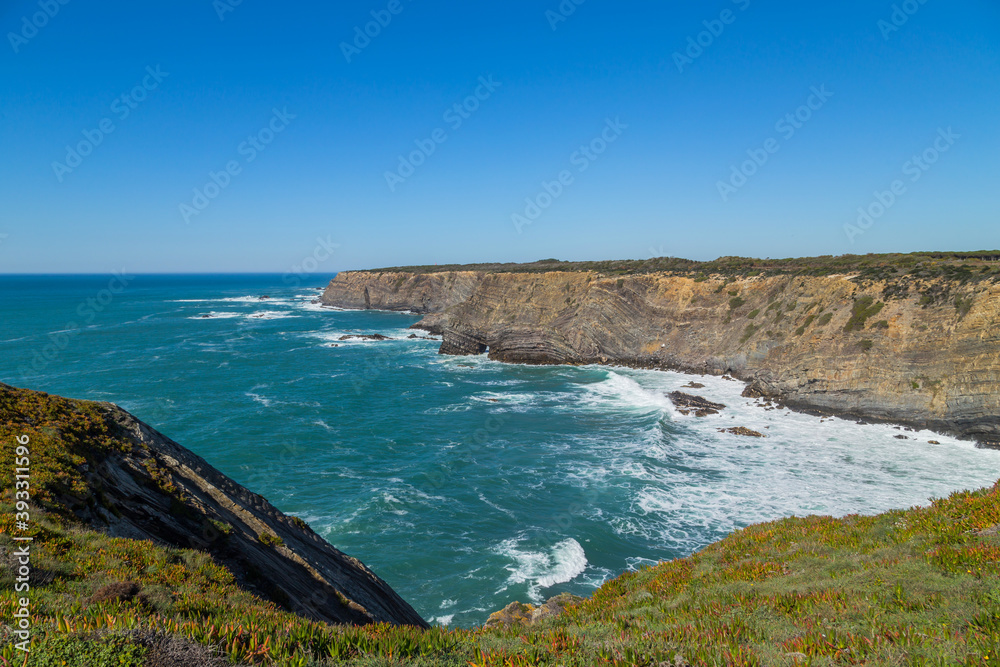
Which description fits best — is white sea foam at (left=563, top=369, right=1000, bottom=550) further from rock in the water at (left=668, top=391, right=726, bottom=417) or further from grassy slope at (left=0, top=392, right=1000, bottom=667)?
grassy slope at (left=0, top=392, right=1000, bottom=667)

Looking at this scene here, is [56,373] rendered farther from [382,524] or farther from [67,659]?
[67,659]

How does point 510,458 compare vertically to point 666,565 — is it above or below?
below

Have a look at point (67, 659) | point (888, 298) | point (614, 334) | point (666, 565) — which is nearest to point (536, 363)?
point (614, 334)

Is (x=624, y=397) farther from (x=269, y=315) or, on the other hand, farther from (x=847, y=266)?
(x=269, y=315)

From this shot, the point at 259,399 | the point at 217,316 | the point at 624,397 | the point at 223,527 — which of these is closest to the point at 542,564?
the point at 223,527

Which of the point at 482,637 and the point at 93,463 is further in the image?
the point at 93,463

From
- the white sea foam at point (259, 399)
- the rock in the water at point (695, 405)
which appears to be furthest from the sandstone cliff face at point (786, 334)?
the white sea foam at point (259, 399)

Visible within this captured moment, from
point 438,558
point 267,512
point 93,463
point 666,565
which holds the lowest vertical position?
point 438,558
